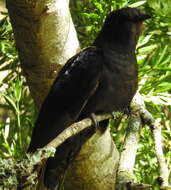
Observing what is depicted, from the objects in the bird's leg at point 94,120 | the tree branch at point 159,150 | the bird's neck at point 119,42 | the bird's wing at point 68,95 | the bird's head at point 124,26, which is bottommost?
the tree branch at point 159,150

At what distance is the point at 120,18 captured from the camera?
6.95 feet

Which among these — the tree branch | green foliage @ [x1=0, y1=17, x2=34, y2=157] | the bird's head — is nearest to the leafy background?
green foliage @ [x1=0, y1=17, x2=34, y2=157]

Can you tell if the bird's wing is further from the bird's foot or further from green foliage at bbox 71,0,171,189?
green foliage at bbox 71,0,171,189

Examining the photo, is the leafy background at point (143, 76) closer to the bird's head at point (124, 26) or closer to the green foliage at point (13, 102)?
the green foliage at point (13, 102)

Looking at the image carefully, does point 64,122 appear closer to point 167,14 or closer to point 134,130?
point 134,130

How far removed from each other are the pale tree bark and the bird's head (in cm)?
16

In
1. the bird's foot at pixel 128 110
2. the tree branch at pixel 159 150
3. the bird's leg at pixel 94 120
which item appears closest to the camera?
the tree branch at pixel 159 150

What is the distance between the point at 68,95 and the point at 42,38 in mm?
267

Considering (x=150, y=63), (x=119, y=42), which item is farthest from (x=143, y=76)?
(x=119, y=42)

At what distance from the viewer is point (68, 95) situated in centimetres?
203

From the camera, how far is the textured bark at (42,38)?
1.80 meters

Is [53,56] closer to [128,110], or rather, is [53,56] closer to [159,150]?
[128,110]

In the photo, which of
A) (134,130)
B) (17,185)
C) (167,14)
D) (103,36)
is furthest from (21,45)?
(167,14)

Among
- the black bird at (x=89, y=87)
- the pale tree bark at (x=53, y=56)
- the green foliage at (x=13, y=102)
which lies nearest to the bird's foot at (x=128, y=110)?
the black bird at (x=89, y=87)
